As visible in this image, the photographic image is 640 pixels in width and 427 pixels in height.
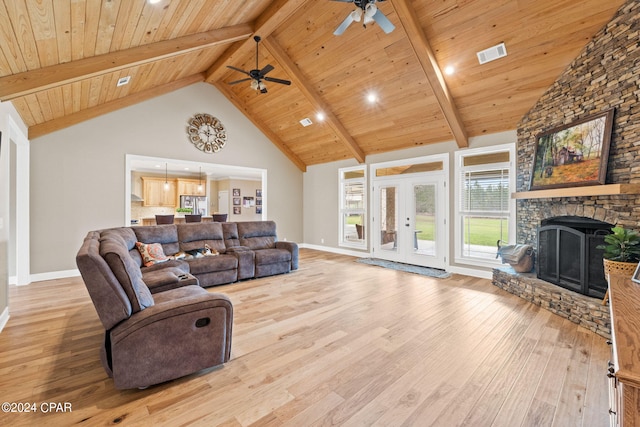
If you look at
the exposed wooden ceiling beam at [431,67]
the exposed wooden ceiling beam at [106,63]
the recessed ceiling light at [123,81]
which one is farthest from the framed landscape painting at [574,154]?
the recessed ceiling light at [123,81]

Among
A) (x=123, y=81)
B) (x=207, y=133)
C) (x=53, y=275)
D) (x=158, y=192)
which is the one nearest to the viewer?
(x=123, y=81)

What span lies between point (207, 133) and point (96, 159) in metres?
2.29

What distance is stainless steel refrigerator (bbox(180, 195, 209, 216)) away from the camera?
10062 mm

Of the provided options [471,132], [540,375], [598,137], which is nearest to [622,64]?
[598,137]

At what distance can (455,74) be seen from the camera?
4.35 metres

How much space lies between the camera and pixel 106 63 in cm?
353

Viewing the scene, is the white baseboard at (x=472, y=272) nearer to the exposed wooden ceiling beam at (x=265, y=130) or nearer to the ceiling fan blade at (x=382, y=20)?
the ceiling fan blade at (x=382, y=20)

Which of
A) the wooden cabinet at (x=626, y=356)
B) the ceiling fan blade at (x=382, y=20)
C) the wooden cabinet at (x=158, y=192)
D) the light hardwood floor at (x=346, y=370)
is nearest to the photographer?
the wooden cabinet at (x=626, y=356)

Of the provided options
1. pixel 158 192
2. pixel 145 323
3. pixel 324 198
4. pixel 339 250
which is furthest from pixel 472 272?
pixel 158 192

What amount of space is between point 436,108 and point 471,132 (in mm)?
856

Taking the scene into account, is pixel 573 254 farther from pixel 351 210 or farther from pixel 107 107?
pixel 107 107

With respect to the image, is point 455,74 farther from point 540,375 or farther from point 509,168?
point 540,375

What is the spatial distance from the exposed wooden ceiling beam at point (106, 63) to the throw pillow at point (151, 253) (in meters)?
2.20

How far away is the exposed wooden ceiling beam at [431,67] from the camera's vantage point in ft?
11.9
